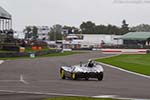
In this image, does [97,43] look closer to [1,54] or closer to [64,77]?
[1,54]

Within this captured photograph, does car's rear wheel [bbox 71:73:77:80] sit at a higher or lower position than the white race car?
lower

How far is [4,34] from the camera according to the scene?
7494 cm

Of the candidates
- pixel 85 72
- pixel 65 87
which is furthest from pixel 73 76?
pixel 65 87

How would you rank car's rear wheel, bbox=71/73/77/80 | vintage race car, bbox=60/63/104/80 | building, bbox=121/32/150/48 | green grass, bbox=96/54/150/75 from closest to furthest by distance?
1. vintage race car, bbox=60/63/104/80
2. car's rear wheel, bbox=71/73/77/80
3. green grass, bbox=96/54/150/75
4. building, bbox=121/32/150/48

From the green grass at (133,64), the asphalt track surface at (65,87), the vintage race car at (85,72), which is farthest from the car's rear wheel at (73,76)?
the green grass at (133,64)

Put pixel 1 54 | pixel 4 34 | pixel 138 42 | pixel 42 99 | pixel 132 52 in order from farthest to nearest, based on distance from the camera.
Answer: pixel 138 42 < pixel 132 52 < pixel 4 34 < pixel 1 54 < pixel 42 99

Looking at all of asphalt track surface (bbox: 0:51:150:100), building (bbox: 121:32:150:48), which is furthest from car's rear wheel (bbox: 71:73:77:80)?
building (bbox: 121:32:150:48)

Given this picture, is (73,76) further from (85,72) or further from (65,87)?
(65,87)

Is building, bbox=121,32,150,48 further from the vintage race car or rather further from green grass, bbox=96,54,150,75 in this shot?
the vintage race car

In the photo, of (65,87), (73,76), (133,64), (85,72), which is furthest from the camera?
(133,64)

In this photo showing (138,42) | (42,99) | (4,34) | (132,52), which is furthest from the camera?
(138,42)

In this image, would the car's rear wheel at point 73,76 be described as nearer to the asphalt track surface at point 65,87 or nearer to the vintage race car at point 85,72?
the vintage race car at point 85,72

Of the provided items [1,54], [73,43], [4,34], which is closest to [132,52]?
[4,34]

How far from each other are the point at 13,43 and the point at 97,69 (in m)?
43.9
